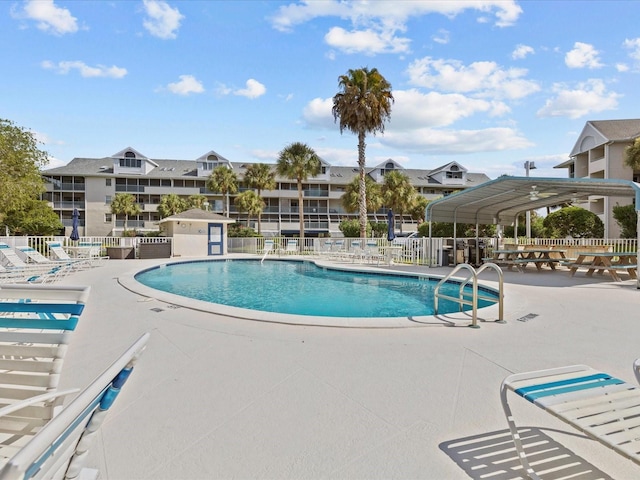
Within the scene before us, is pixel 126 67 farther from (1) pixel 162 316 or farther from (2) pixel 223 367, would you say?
(2) pixel 223 367

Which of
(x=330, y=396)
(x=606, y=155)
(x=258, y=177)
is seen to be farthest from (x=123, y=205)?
(x=606, y=155)

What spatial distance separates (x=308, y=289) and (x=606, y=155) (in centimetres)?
3327

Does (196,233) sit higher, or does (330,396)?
(196,233)

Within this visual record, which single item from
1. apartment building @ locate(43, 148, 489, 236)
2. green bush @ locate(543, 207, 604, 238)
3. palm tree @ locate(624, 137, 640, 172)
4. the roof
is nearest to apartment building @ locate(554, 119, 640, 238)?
palm tree @ locate(624, 137, 640, 172)

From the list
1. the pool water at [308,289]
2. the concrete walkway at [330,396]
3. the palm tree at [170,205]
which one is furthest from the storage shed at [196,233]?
the palm tree at [170,205]

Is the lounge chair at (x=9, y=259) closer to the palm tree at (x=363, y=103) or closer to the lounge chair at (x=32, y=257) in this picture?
the lounge chair at (x=32, y=257)

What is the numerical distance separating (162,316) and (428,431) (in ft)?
16.8

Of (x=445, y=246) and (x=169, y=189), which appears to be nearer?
(x=445, y=246)

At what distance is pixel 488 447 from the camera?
254 centimetres

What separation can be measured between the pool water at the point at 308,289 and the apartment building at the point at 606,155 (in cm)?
2573

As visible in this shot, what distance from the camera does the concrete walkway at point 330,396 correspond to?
7.79 ft

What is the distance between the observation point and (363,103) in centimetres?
2422

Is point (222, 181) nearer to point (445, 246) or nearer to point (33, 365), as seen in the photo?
point (445, 246)

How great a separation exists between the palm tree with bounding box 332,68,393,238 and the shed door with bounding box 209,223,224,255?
894 cm
